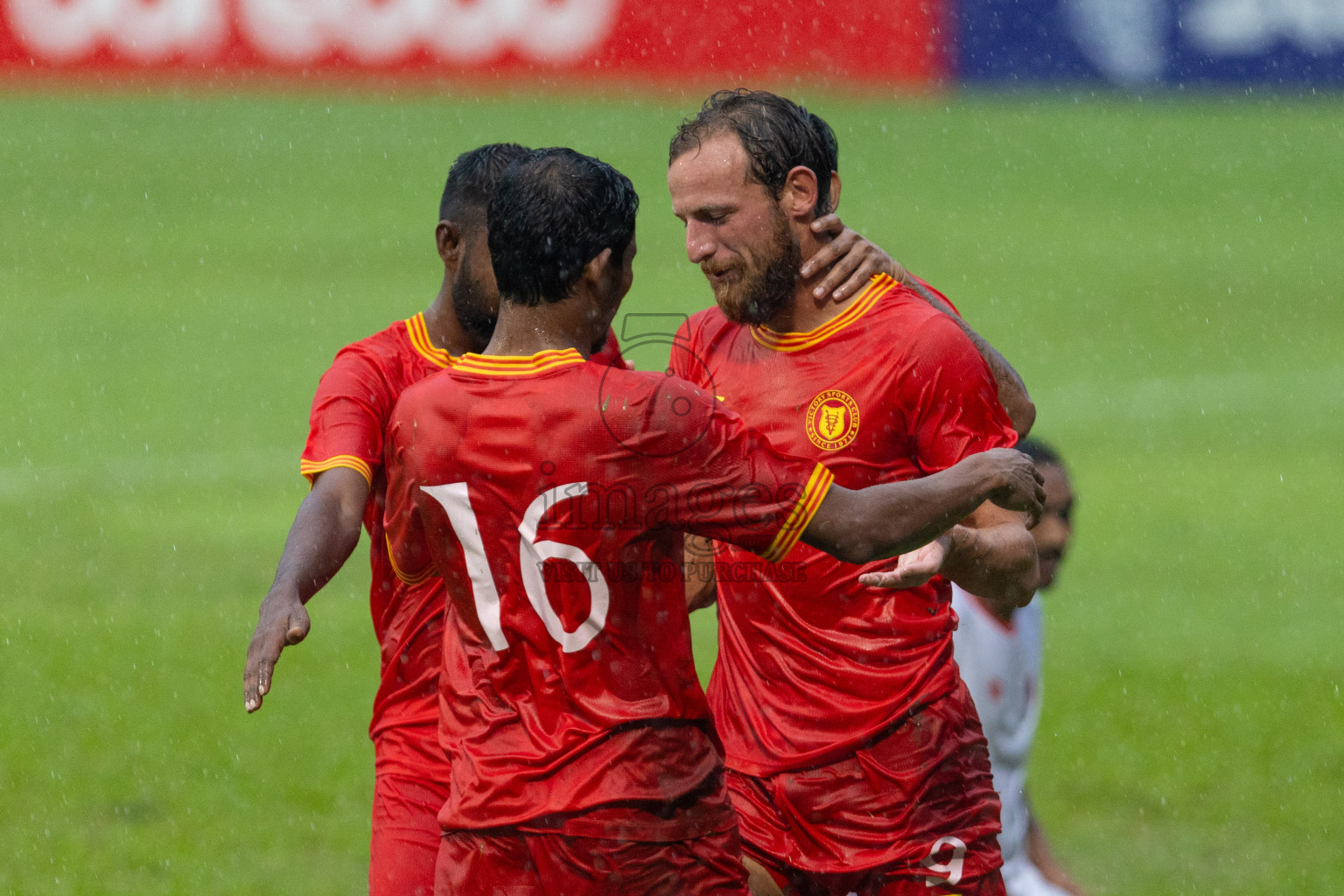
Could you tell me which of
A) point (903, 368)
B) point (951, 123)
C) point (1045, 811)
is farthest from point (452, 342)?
point (951, 123)

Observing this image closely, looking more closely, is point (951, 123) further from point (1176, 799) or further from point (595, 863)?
point (595, 863)

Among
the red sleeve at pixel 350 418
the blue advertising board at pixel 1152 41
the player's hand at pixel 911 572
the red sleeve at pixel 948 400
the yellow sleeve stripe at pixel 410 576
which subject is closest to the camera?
the player's hand at pixel 911 572

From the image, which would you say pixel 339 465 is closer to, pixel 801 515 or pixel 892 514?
pixel 801 515

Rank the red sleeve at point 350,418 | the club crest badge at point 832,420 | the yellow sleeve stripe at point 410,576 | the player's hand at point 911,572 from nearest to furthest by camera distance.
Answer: the player's hand at point 911,572 → the club crest badge at point 832,420 → the red sleeve at point 350,418 → the yellow sleeve stripe at point 410,576

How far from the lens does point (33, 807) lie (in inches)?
344

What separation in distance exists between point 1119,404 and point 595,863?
1624cm

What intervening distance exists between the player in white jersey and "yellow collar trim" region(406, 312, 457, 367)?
1.78 meters

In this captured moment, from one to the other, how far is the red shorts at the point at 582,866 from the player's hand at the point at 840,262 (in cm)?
149

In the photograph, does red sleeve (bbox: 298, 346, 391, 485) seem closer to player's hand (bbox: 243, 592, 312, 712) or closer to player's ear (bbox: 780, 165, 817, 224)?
player's hand (bbox: 243, 592, 312, 712)

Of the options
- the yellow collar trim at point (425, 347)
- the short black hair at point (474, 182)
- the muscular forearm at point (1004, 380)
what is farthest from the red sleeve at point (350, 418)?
the muscular forearm at point (1004, 380)

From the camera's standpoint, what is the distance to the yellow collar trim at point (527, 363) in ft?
12.5

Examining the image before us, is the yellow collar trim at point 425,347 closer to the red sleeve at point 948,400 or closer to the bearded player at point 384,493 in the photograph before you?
the bearded player at point 384,493

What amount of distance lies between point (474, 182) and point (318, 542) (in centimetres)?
119

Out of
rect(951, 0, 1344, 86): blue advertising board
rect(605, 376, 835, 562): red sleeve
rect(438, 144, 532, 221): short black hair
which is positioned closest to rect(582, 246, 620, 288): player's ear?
rect(605, 376, 835, 562): red sleeve
